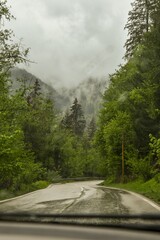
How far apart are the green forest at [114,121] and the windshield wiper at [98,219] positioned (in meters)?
12.6

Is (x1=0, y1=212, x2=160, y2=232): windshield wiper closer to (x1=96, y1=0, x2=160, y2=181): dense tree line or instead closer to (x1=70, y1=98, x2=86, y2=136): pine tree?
(x1=96, y1=0, x2=160, y2=181): dense tree line

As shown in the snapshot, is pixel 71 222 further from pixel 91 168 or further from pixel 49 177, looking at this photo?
pixel 91 168

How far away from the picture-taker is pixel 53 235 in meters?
2.29

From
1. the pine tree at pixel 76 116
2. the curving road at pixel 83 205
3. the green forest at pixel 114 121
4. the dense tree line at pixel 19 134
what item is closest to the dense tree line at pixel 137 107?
the green forest at pixel 114 121

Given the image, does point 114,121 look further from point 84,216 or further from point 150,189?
point 84,216

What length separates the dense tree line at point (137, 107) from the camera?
3019cm

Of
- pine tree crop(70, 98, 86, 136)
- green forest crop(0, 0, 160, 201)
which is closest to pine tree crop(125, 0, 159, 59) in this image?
green forest crop(0, 0, 160, 201)

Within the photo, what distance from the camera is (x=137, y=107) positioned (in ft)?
115

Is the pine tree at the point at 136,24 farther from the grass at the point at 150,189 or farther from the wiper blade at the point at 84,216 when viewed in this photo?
the wiper blade at the point at 84,216

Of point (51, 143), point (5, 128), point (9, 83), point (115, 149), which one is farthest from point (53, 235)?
point (51, 143)

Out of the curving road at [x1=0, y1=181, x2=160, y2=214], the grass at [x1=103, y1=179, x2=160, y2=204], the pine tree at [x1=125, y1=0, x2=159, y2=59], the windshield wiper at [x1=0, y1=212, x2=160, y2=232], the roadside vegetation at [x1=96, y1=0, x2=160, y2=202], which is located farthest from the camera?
the pine tree at [x1=125, y1=0, x2=159, y2=59]

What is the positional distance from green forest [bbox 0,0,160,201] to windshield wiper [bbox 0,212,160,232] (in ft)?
41.4

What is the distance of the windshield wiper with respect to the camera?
7.26 ft

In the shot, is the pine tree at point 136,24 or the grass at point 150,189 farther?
the pine tree at point 136,24
